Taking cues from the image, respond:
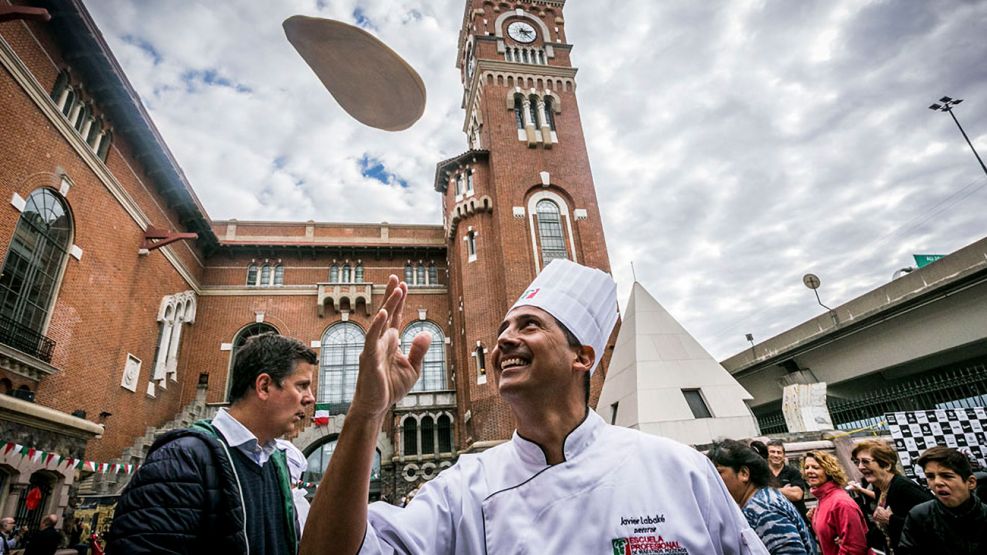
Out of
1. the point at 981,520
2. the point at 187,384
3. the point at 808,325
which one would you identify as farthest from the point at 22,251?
the point at 808,325

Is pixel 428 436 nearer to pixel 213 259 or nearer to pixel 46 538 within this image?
pixel 213 259

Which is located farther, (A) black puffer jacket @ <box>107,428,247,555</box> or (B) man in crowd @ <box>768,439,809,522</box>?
(B) man in crowd @ <box>768,439,809,522</box>

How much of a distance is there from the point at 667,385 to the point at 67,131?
58.3ft

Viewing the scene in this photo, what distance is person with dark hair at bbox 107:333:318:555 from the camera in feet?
6.00

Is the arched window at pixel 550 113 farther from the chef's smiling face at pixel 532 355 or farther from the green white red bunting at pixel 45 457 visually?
the chef's smiling face at pixel 532 355

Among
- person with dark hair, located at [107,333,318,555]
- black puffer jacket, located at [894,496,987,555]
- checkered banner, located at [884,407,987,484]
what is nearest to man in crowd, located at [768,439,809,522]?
black puffer jacket, located at [894,496,987,555]

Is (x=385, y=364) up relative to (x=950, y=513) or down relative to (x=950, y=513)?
up

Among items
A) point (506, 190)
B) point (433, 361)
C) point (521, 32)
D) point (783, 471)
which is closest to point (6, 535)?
point (783, 471)

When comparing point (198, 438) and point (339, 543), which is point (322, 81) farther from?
point (339, 543)

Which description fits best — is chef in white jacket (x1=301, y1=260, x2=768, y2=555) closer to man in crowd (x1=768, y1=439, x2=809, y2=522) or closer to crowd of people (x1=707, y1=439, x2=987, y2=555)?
crowd of people (x1=707, y1=439, x2=987, y2=555)

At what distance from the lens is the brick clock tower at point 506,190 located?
2024 cm

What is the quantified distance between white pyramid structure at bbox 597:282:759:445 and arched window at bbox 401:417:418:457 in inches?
416

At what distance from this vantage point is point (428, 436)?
21.1 metres

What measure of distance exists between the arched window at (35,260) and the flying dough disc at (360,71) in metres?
14.0
